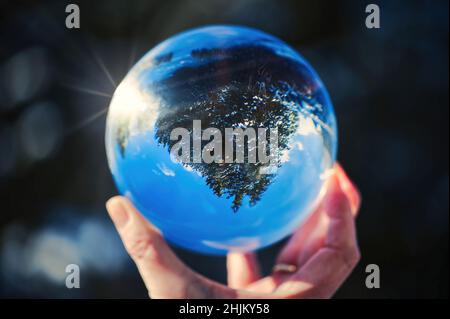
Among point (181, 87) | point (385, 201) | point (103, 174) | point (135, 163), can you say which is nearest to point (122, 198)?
point (135, 163)

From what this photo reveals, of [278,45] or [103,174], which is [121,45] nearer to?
[103,174]

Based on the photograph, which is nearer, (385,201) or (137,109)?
(137,109)

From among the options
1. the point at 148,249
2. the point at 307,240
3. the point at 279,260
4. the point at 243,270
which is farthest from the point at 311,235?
the point at 148,249

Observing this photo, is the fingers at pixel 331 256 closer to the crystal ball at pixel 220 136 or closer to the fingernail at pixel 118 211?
the crystal ball at pixel 220 136

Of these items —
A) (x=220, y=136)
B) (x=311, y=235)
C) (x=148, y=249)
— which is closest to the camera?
(x=220, y=136)

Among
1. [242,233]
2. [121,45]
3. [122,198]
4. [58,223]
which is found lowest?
[58,223]

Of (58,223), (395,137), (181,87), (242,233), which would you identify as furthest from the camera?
(395,137)

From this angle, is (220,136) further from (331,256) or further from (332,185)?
(331,256)
